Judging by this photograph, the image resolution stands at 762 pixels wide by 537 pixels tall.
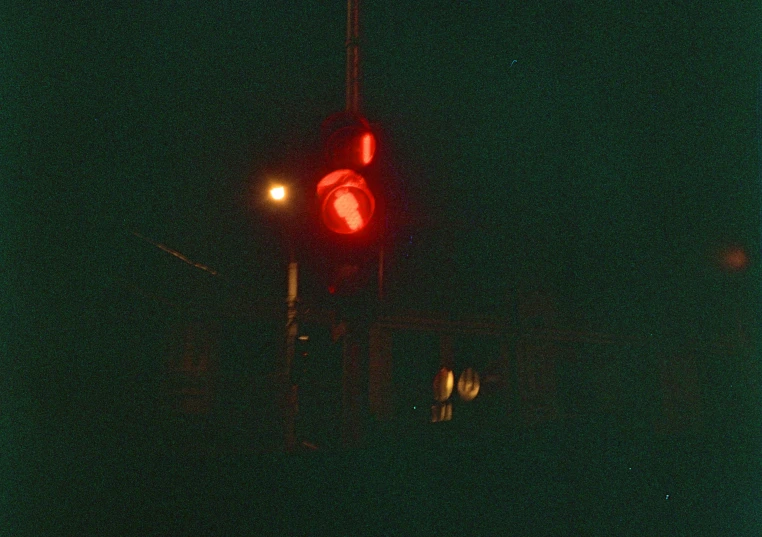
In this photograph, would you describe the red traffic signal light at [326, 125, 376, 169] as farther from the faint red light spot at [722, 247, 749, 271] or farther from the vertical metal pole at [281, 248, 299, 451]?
the faint red light spot at [722, 247, 749, 271]

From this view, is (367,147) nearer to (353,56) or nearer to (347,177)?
(347,177)

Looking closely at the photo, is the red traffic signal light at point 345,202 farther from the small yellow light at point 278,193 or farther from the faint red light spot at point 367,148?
the small yellow light at point 278,193

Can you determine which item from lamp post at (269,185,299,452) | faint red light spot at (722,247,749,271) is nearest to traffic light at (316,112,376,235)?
lamp post at (269,185,299,452)

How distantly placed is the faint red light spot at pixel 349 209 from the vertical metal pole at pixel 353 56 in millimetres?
784

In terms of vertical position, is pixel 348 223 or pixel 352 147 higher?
pixel 352 147

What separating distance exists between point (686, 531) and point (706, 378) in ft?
30.7

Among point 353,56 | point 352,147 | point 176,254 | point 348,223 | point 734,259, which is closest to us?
point 348,223

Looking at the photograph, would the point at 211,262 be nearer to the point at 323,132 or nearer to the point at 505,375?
the point at 505,375

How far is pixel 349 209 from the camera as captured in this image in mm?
2742

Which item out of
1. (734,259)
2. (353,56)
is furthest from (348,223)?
(734,259)

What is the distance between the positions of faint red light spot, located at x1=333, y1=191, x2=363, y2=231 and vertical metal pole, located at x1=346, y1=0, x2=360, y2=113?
2.57 feet

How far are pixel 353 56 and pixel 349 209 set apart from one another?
1.39 m

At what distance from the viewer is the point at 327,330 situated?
1143cm

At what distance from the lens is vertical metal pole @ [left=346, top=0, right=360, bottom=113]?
3.46 meters
